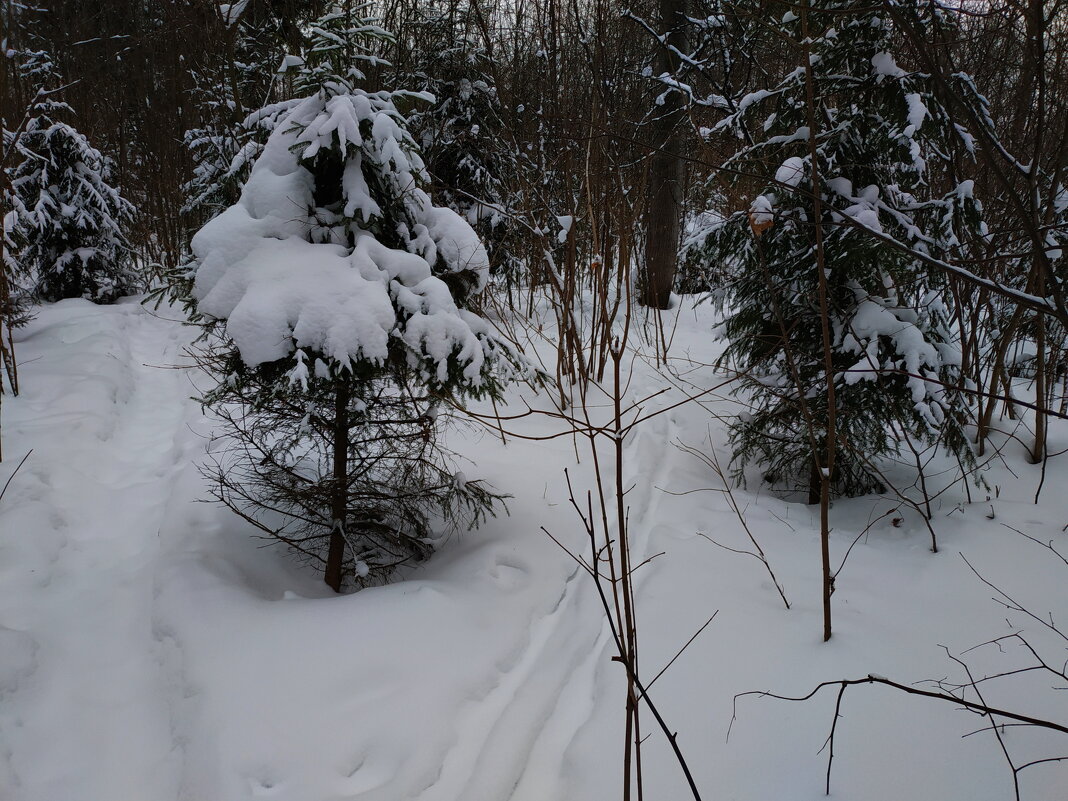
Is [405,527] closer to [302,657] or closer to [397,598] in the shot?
[397,598]

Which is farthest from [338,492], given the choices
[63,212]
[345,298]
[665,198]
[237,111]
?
[63,212]

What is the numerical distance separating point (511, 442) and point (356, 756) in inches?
125

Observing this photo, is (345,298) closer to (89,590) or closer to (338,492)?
(338,492)

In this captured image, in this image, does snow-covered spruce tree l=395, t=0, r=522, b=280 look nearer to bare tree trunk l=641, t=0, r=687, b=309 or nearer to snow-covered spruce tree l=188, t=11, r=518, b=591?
bare tree trunk l=641, t=0, r=687, b=309

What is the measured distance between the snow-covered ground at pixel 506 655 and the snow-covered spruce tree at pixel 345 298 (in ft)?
1.69

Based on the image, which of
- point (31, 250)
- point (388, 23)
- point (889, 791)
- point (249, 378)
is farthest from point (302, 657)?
point (31, 250)

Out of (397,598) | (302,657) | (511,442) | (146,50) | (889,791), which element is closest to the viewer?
(889,791)

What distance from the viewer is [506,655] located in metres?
2.54

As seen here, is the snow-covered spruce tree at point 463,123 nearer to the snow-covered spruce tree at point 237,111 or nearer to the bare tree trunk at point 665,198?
the bare tree trunk at point 665,198

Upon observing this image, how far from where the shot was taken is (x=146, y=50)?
1023 centimetres

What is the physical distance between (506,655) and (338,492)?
1.11 metres

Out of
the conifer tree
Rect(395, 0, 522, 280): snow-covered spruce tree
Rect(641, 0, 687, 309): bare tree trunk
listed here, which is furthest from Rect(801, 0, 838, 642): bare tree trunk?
the conifer tree

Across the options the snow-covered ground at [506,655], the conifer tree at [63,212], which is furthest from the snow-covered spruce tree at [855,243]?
the conifer tree at [63,212]

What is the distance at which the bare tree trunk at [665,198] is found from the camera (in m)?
7.96
